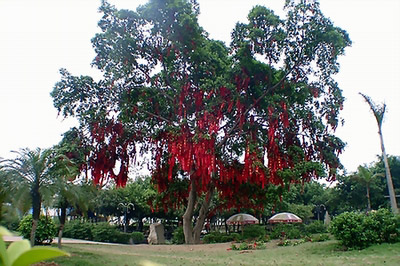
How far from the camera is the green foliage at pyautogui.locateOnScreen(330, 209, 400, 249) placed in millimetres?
13773

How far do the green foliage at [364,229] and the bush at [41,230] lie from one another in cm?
1240

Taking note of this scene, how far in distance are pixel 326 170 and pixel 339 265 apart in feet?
27.8

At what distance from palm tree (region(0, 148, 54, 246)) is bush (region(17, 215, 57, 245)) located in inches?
194

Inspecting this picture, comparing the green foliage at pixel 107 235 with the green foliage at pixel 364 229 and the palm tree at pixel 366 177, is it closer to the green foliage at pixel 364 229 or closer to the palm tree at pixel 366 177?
the green foliage at pixel 364 229

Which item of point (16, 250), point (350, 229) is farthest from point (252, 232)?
point (16, 250)

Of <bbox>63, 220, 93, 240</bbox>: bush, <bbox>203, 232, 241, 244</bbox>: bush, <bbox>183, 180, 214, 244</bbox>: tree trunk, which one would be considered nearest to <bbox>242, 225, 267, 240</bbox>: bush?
<bbox>203, 232, 241, 244</bbox>: bush

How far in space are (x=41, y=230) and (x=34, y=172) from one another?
19.6 feet

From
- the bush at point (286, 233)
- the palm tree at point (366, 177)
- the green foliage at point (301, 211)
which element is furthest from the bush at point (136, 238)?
the palm tree at point (366, 177)

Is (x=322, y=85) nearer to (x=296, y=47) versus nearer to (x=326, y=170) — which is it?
(x=296, y=47)

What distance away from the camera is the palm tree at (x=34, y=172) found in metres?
11.7

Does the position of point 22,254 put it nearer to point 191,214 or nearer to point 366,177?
point 191,214

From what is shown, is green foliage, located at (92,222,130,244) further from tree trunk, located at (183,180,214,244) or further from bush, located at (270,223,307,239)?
bush, located at (270,223,307,239)

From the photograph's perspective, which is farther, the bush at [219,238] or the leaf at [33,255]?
the bush at [219,238]

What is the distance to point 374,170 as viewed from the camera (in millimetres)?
33594
